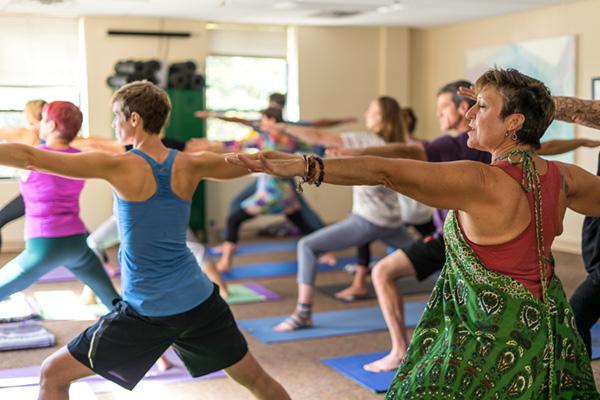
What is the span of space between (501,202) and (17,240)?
21.2ft

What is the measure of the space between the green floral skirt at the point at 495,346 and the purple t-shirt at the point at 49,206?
2017 mm

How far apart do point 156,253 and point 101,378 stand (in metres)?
1.43

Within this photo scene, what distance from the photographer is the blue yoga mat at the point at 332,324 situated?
13.8 ft

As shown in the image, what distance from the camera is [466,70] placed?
8.41 metres

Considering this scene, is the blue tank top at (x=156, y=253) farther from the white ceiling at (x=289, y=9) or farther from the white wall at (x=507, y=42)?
the white wall at (x=507, y=42)

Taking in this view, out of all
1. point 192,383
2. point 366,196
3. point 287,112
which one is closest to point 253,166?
point 192,383

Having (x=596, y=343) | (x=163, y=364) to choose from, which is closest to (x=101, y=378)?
(x=163, y=364)

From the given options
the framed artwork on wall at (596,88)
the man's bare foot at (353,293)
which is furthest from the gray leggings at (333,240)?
the framed artwork on wall at (596,88)

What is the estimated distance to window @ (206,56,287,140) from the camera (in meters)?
8.27

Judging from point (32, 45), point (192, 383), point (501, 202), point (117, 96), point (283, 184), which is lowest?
point (192, 383)

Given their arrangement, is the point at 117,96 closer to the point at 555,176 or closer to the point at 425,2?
the point at 555,176

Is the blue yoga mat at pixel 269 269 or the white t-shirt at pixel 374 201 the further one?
the blue yoga mat at pixel 269 269

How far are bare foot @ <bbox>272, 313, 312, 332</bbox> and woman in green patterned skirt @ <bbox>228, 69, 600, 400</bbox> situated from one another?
2489mm

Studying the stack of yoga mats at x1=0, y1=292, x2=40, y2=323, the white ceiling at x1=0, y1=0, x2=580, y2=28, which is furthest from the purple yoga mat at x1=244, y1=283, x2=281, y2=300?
the white ceiling at x1=0, y1=0, x2=580, y2=28
